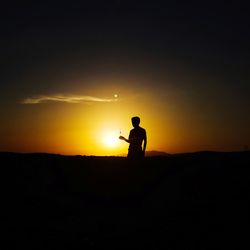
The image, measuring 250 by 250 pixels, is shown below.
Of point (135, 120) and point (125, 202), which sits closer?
point (135, 120)

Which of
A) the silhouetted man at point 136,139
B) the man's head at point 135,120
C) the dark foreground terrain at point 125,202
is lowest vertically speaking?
the dark foreground terrain at point 125,202

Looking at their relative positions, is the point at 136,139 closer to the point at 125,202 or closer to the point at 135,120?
the point at 135,120

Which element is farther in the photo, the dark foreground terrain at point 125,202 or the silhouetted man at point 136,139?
the silhouetted man at point 136,139

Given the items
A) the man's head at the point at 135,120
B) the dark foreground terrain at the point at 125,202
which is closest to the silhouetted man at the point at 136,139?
the man's head at the point at 135,120

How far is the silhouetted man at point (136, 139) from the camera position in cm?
1291

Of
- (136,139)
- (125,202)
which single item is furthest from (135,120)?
(125,202)

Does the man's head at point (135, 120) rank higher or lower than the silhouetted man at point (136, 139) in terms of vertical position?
higher

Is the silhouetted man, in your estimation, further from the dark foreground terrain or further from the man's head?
the dark foreground terrain

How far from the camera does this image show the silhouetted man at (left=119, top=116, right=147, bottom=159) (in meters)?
12.9

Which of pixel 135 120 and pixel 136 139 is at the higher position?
pixel 135 120

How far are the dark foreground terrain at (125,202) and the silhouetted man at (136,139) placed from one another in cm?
80

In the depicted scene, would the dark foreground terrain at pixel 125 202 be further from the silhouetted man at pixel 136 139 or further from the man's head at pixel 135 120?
the man's head at pixel 135 120

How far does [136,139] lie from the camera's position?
13102 mm

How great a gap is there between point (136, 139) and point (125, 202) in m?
2.40
